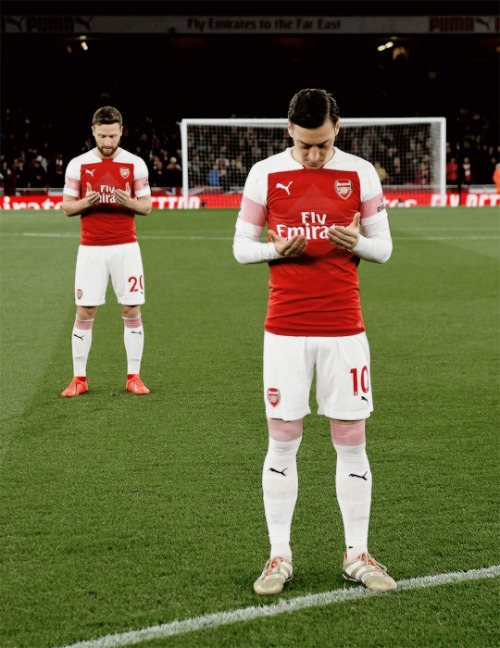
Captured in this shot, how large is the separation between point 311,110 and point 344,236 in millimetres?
528

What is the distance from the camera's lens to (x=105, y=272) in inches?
269

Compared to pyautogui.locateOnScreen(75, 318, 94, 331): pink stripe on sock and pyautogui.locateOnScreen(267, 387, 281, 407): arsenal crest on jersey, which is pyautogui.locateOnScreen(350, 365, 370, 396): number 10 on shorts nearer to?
pyautogui.locateOnScreen(267, 387, 281, 407): arsenal crest on jersey

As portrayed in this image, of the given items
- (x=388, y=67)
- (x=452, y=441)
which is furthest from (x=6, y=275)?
(x=388, y=67)

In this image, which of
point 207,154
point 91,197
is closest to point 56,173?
point 207,154

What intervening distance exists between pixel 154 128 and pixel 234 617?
107 feet

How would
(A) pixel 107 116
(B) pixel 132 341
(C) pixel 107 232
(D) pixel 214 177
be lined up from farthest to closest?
1. (D) pixel 214 177
2. (B) pixel 132 341
3. (C) pixel 107 232
4. (A) pixel 107 116

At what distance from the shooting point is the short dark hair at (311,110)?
339cm

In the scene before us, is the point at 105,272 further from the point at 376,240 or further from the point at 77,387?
the point at 376,240

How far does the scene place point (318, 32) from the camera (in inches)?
1341

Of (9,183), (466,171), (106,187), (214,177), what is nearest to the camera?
(106,187)

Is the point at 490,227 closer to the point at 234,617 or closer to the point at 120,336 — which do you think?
the point at 120,336

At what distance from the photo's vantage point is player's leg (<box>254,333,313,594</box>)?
3.56 metres

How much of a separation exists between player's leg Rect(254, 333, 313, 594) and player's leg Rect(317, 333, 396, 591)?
0.10 m

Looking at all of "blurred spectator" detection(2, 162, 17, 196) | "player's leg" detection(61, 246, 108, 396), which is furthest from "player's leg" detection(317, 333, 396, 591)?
"blurred spectator" detection(2, 162, 17, 196)
